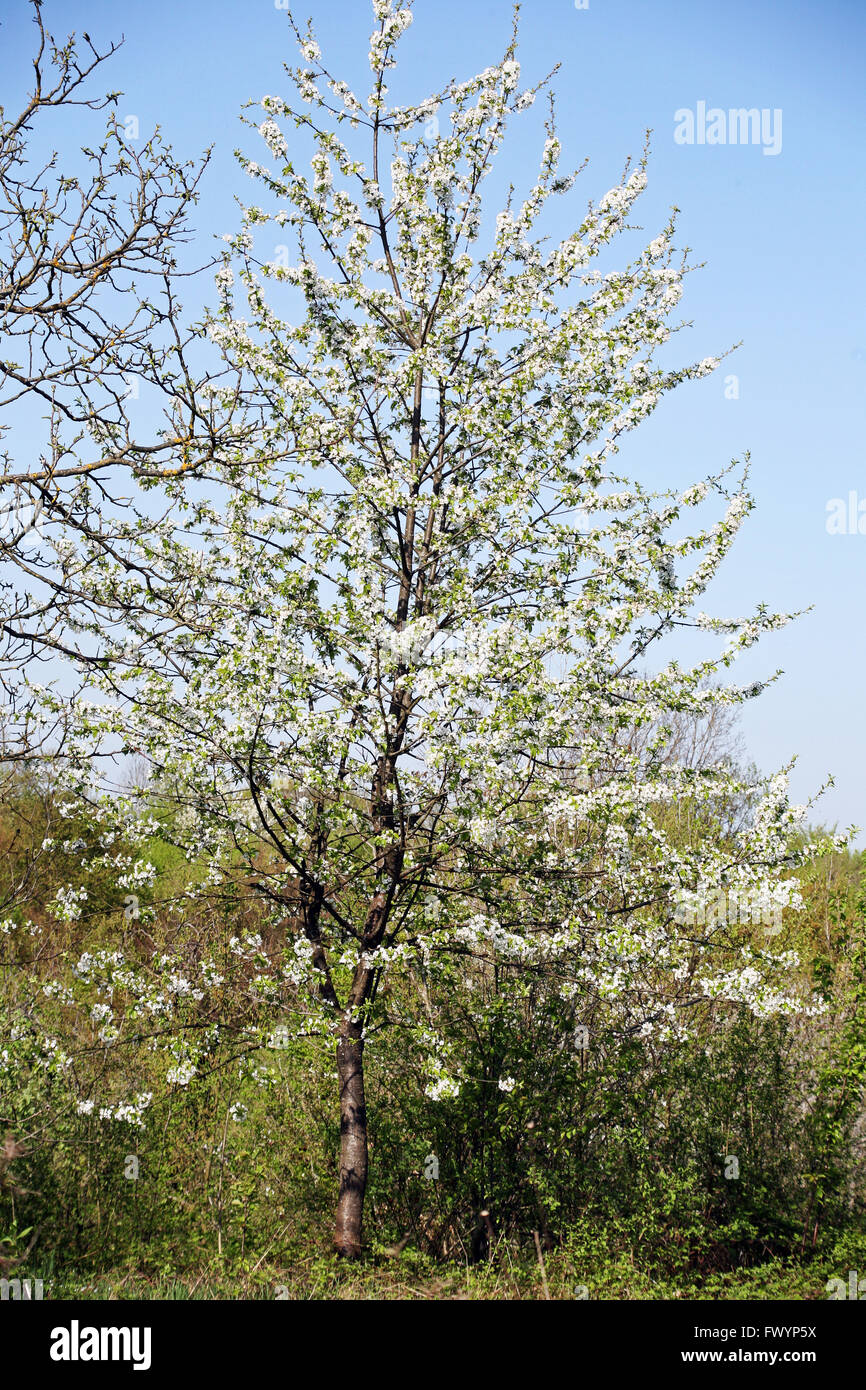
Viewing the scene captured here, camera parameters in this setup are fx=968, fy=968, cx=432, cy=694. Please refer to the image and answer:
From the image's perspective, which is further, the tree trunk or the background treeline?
the background treeline

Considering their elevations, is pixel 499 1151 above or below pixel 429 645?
below

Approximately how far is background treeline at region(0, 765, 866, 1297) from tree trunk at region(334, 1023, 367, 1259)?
0.88ft

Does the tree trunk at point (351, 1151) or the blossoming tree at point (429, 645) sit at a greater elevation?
the blossoming tree at point (429, 645)

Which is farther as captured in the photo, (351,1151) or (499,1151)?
(499,1151)

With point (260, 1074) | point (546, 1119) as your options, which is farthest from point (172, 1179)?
point (546, 1119)

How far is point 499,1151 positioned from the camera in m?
9.40

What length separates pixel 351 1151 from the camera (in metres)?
8.27

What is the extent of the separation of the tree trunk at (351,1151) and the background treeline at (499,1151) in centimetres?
27

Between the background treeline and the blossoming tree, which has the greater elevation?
the blossoming tree

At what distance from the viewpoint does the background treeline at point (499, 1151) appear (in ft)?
27.7

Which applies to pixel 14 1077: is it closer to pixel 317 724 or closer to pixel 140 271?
pixel 317 724

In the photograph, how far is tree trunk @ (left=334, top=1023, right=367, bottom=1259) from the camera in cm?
817

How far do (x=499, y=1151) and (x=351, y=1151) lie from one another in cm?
183

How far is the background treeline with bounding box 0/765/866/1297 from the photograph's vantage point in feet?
27.7
